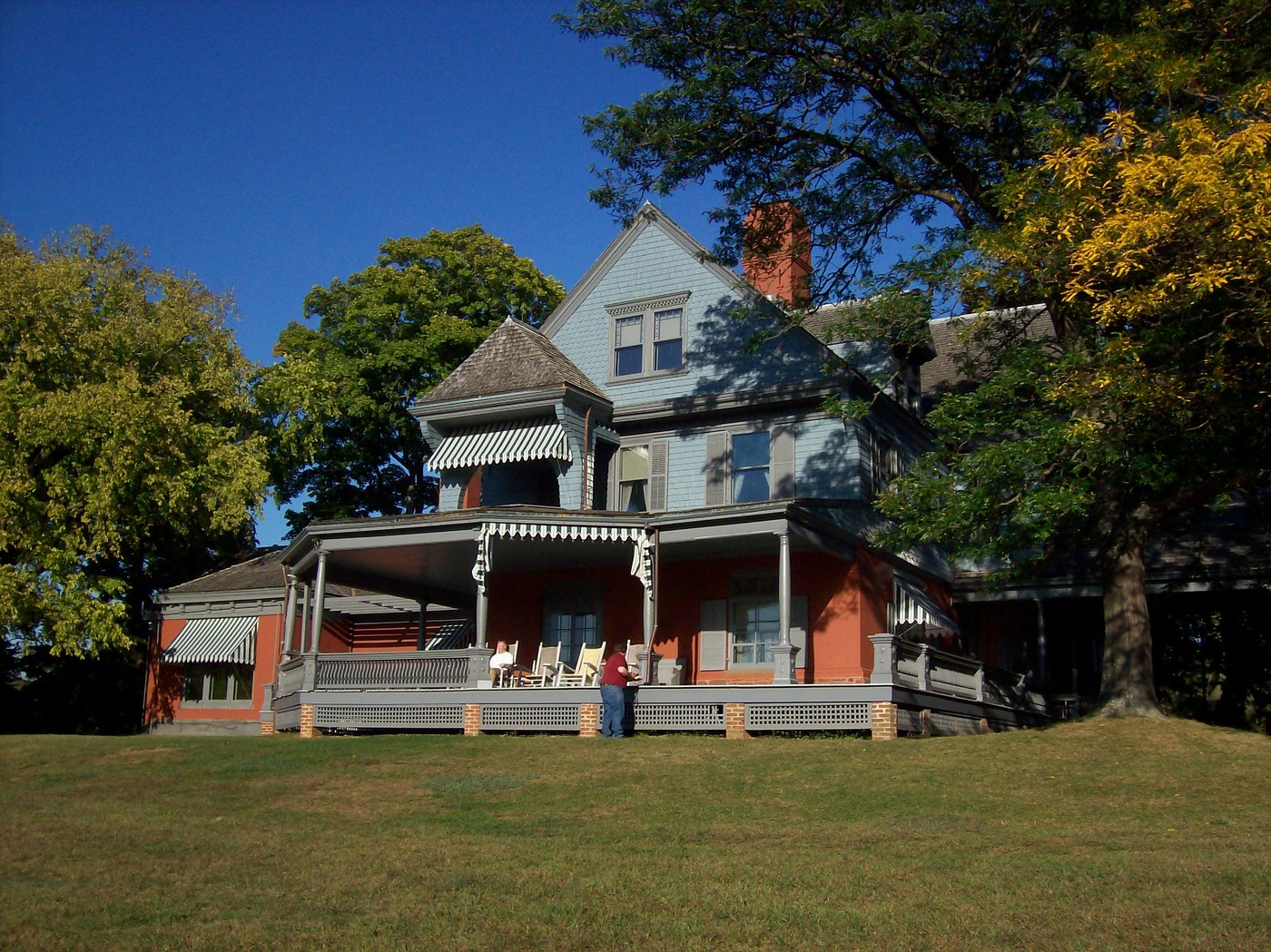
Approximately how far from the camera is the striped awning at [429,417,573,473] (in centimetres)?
2578

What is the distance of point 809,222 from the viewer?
24.7 meters

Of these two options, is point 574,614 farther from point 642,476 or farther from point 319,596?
point 319,596

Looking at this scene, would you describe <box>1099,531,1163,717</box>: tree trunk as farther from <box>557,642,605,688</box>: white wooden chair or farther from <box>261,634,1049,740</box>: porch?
<box>557,642,605,688</box>: white wooden chair

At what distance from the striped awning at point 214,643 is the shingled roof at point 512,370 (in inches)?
377

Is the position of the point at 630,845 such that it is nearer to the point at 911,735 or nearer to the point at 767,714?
the point at 767,714

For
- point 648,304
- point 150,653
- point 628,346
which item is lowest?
point 150,653

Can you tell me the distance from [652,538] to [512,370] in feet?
19.7

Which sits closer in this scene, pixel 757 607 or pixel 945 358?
pixel 757 607

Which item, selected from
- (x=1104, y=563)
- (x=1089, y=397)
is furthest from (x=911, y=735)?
(x=1089, y=397)

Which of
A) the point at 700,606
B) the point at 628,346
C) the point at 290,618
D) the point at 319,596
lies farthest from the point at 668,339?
the point at 290,618

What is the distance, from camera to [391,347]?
38.3m

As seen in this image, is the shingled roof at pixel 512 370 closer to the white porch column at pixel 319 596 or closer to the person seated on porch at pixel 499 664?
the white porch column at pixel 319 596

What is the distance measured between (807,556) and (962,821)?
1228 cm

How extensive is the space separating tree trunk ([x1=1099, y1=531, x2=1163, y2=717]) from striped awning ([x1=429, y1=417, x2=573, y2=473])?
10.6 m
